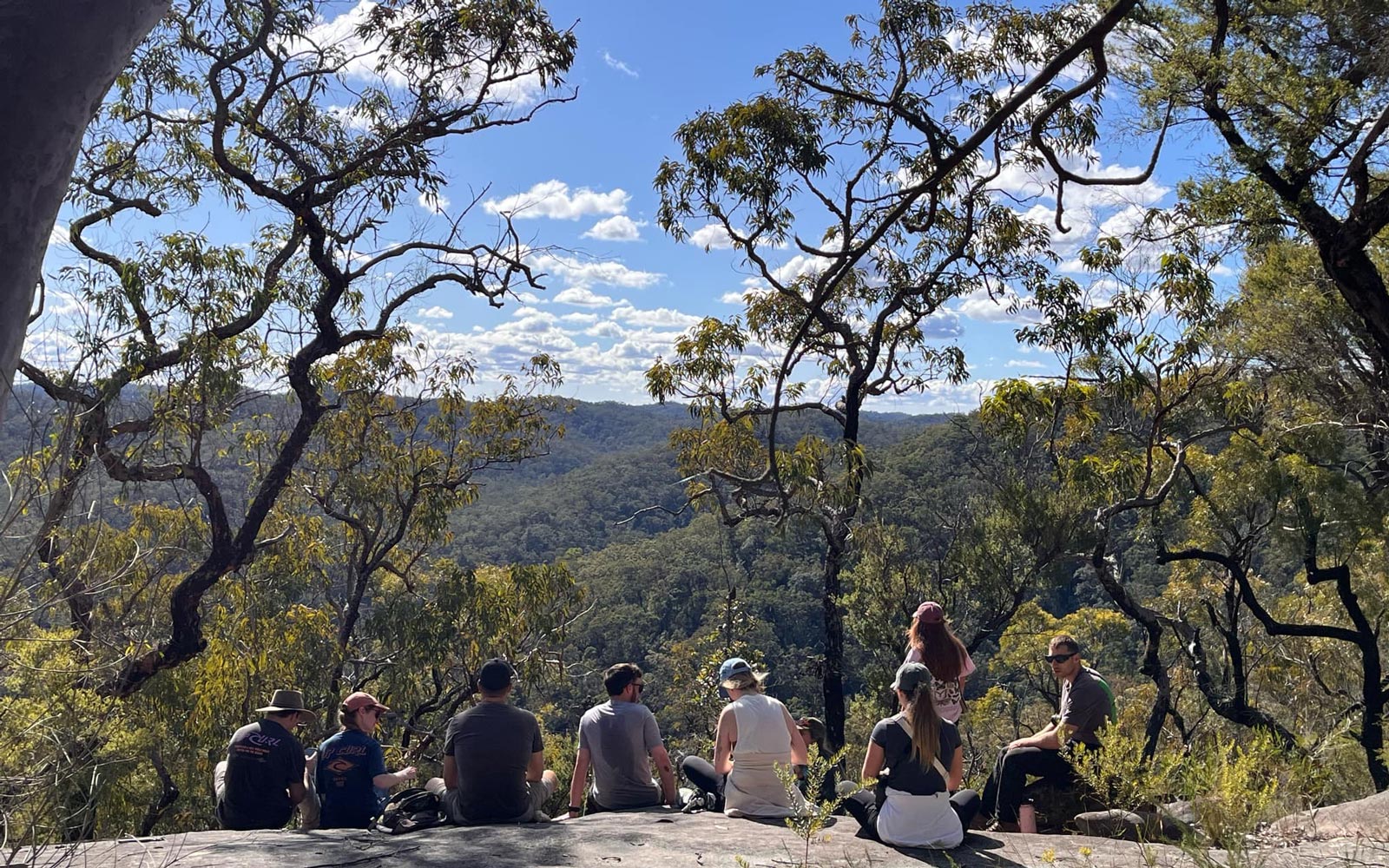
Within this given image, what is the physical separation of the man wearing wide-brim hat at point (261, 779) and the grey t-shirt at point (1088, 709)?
13.2 feet

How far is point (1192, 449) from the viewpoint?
568 inches

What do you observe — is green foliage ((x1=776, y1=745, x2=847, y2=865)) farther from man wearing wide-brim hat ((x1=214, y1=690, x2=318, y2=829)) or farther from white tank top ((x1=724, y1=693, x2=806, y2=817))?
man wearing wide-brim hat ((x1=214, y1=690, x2=318, y2=829))

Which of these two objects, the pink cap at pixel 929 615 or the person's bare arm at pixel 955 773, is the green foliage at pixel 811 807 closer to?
the person's bare arm at pixel 955 773

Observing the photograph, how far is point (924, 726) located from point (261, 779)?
336 centimetres

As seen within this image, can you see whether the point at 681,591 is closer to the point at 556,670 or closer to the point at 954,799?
the point at 556,670

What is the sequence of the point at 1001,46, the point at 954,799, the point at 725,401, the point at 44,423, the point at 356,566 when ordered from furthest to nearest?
the point at 356,566
the point at 725,401
the point at 1001,46
the point at 954,799
the point at 44,423

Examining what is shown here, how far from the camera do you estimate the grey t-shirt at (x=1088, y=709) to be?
17.0ft

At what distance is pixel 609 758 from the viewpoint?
5492 mm

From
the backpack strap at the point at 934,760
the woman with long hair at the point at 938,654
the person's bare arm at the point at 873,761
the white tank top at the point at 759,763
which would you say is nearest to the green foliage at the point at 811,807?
the person's bare arm at the point at 873,761

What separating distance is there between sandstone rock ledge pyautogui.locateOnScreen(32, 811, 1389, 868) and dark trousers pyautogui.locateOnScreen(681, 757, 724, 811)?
72 cm

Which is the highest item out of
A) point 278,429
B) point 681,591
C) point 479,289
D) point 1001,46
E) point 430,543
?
point 1001,46

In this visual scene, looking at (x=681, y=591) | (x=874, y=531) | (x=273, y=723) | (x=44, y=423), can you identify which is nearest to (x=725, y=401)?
(x=874, y=531)

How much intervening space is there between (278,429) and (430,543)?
2.44m

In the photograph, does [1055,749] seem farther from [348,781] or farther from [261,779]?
[261,779]
